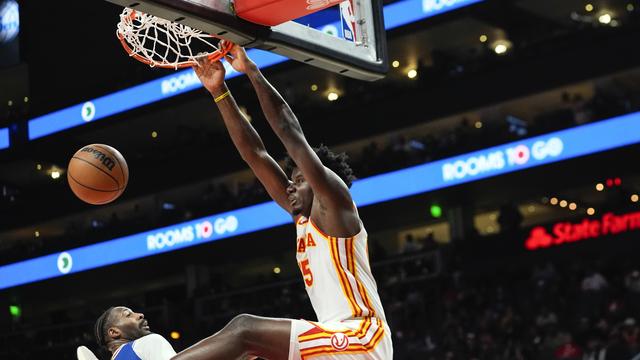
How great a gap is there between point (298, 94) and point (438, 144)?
7578 millimetres

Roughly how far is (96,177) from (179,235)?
679 inches

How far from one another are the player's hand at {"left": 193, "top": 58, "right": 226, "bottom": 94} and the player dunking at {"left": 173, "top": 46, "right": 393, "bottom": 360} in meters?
0.27

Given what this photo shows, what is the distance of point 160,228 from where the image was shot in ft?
82.5

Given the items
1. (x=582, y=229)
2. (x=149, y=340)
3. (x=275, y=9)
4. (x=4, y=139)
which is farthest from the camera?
(x=4, y=139)

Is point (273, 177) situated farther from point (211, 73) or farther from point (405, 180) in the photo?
point (405, 180)

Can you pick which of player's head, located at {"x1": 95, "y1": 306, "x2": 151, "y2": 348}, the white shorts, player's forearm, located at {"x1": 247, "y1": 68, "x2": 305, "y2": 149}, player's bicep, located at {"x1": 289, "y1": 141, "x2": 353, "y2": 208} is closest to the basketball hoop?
player's forearm, located at {"x1": 247, "y1": 68, "x2": 305, "y2": 149}

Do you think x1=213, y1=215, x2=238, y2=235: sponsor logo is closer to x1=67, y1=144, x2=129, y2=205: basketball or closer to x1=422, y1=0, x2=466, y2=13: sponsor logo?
x1=422, y1=0, x2=466, y2=13: sponsor logo

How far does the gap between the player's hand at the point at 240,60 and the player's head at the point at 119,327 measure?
1.72m

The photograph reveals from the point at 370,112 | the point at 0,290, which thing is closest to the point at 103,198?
the point at 370,112

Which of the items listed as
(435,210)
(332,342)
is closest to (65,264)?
(435,210)

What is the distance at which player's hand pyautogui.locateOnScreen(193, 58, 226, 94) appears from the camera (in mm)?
6414

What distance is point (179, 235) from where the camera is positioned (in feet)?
81.4

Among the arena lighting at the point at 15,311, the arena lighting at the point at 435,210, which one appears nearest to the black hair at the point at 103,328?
the arena lighting at the point at 435,210

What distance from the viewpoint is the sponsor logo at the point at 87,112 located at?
25.8 metres
